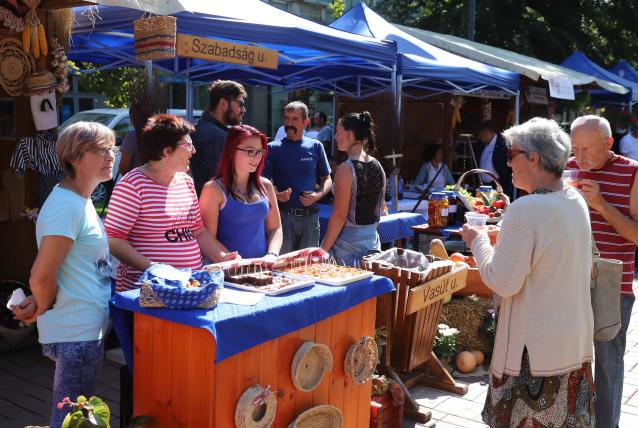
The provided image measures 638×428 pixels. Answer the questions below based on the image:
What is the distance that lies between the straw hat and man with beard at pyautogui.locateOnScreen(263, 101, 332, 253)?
5.73 feet

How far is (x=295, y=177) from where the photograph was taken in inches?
215

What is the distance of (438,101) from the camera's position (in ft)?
40.6

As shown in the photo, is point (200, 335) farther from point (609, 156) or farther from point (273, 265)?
point (609, 156)

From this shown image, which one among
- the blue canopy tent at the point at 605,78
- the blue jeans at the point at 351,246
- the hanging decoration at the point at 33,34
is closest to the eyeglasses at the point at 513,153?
the blue jeans at the point at 351,246

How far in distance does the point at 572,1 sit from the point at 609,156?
21173 millimetres

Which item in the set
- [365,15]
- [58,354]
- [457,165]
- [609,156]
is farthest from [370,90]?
[58,354]

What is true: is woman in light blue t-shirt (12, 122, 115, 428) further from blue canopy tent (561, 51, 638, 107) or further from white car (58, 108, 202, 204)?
blue canopy tent (561, 51, 638, 107)

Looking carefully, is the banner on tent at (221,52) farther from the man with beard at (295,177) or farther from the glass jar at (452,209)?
the glass jar at (452,209)

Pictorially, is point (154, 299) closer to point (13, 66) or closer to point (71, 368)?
point (71, 368)

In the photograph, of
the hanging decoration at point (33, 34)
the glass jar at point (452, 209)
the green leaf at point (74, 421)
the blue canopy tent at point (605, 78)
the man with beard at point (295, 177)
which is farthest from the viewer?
the blue canopy tent at point (605, 78)

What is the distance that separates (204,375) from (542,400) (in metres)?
1.38

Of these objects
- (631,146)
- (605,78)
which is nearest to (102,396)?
(631,146)

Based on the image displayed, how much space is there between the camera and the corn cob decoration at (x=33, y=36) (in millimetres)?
4418

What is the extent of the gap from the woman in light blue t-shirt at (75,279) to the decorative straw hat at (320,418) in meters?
0.84
